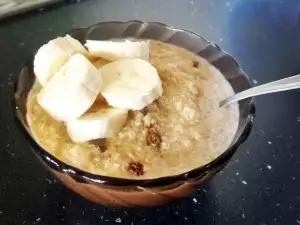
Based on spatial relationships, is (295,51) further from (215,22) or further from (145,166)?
(145,166)

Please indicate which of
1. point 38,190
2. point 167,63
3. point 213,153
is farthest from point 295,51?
point 38,190

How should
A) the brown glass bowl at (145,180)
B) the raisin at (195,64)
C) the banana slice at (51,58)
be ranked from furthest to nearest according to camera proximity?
1. the raisin at (195,64)
2. the banana slice at (51,58)
3. the brown glass bowl at (145,180)

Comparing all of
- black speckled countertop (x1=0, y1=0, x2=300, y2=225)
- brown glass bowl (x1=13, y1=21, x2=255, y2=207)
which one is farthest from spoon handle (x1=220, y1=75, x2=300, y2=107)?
black speckled countertop (x1=0, y1=0, x2=300, y2=225)

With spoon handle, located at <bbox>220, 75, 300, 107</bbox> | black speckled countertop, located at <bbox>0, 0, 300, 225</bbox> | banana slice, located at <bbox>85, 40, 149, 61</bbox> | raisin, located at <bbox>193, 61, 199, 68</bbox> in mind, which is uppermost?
banana slice, located at <bbox>85, 40, 149, 61</bbox>

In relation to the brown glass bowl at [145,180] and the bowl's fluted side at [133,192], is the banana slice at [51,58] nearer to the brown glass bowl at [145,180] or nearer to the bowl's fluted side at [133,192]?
the brown glass bowl at [145,180]

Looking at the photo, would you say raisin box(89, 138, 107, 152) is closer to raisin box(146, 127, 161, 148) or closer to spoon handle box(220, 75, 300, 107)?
raisin box(146, 127, 161, 148)

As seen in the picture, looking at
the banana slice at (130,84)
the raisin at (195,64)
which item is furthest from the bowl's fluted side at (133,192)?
the raisin at (195,64)
